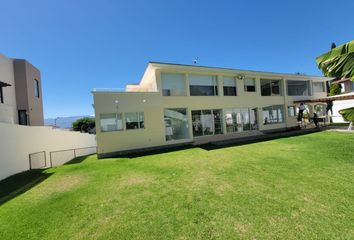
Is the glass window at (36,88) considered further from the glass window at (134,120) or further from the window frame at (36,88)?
the glass window at (134,120)

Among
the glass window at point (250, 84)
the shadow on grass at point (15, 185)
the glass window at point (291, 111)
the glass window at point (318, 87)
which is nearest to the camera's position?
the shadow on grass at point (15, 185)

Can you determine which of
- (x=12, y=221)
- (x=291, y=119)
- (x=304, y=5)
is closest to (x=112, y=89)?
(x=12, y=221)

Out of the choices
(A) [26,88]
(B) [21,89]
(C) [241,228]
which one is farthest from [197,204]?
(B) [21,89]

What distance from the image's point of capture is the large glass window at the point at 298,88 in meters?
20.7

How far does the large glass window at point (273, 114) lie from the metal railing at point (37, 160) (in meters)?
20.3

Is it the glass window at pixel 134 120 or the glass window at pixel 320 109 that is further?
the glass window at pixel 320 109

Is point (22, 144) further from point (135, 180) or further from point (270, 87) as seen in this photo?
point (270, 87)

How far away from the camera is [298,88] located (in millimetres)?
21281

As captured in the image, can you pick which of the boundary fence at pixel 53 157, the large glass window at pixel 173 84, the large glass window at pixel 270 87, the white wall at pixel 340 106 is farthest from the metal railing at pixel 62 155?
the white wall at pixel 340 106

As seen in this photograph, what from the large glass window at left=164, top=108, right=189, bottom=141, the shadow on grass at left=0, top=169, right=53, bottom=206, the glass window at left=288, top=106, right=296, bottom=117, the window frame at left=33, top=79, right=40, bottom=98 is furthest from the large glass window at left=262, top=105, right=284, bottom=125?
the window frame at left=33, top=79, right=40, bottom=98

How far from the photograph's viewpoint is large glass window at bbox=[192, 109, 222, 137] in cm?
1535

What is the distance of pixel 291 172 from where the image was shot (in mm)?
6559

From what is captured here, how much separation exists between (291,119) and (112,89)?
19.6 meters

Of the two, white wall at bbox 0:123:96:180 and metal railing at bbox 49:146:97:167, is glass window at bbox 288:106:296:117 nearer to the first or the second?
metal railing at bbox 49:146:97:167
